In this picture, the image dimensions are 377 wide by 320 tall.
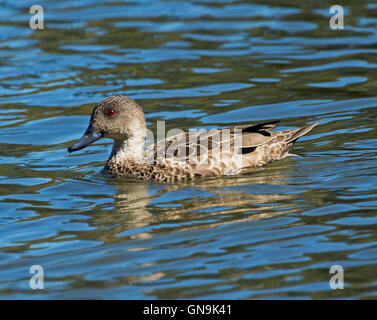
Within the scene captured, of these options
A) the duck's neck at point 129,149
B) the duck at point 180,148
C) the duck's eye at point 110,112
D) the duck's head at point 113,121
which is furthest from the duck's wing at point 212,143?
the duck's eye at point 110,112

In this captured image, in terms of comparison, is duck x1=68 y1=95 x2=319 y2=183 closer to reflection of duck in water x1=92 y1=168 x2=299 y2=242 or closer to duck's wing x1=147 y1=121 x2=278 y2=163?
duck's wing x1=147 y1=121 x2=278 y2=163

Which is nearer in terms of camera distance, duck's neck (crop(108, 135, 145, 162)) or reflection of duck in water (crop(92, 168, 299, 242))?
reflection of duck in water (crop(92, 168, 299, 242))

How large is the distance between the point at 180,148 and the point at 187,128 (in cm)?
209

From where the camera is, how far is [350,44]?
14641 mm

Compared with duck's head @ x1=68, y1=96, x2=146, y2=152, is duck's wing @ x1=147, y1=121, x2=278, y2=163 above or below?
below

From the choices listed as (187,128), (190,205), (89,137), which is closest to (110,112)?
(89,137)

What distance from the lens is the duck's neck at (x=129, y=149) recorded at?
31.7 feet

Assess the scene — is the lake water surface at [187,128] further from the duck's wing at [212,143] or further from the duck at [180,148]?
the duck's wing at [212,143]

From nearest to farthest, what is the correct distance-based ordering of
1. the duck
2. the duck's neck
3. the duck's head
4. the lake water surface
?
1. the lake water surface
2. the duck
3. the duck's head
4. the duck's neck

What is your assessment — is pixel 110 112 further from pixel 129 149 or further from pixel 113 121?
pixel 129 149

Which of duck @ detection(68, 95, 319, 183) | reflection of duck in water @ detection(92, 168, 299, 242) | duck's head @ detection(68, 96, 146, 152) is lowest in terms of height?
reflection of duck in water @ detection(92, 168, 299, 242)

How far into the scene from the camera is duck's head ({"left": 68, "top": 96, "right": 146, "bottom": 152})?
9523 millimetres

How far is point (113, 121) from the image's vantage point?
954 centimetres

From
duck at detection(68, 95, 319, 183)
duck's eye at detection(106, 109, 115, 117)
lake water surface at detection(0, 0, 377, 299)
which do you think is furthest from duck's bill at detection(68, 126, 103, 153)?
lake water surface at detection(0, 0, 377, 299)
